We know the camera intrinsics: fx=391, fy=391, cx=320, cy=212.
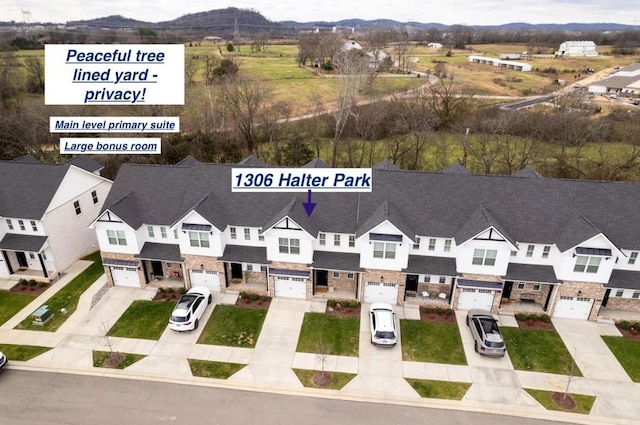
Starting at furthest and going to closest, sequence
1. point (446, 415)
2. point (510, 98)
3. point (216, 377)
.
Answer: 1. point (510, 98)
2. point (216, 377)
3. point (446, 415)

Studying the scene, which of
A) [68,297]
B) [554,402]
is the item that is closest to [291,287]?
[68,297]

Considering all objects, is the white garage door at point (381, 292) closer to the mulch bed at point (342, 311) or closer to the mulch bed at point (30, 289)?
the mulch bed at point (342, 311)

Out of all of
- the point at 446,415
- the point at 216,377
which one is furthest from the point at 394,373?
the point at 216,377

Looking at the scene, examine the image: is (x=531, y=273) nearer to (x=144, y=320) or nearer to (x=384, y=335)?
(x=384, y=335)

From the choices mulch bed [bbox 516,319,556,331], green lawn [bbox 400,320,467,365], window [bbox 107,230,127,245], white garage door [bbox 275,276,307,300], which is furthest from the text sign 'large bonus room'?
mulch bed [bbox 516,319,556,331]

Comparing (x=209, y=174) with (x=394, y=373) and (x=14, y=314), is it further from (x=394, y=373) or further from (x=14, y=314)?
(x=394, y=373)

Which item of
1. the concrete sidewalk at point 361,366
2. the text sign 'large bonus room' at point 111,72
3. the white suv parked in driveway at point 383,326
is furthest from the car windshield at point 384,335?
the text sign 'large bonus room' at point 111,72
